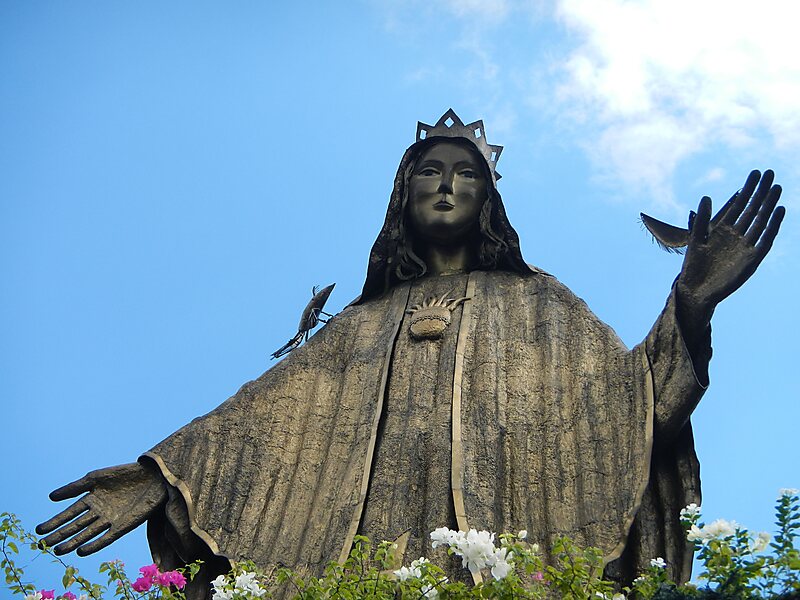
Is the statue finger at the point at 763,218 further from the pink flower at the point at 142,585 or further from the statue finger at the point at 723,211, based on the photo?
the pink flower at the point at 142,585

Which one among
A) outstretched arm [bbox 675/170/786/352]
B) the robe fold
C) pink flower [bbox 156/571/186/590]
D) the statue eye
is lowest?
pink flower [bbox 156/571/186/590]

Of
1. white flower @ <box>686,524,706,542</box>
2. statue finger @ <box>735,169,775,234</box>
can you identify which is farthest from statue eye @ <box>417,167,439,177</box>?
white flower @ <box>686,524,706,542</box>

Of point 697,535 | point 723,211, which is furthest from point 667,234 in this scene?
point 697,535

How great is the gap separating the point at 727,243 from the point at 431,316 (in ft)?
8.51

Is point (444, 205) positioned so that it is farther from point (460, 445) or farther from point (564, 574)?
point (564, 574)

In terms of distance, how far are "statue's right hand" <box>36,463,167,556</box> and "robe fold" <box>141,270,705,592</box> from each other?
171mm

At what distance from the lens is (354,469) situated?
9.41 meters

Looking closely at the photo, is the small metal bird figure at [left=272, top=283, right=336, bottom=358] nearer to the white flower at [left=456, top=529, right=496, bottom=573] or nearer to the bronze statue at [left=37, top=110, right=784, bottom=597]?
the bronze statue at [left=37, top=110, right=784, bottom=597]

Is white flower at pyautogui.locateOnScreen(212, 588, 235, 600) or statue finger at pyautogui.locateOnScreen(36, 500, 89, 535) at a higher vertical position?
statue finger at pyautogui.locateOnScreen(36, 500, 89, 535)

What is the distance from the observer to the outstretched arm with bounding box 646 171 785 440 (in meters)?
8.97

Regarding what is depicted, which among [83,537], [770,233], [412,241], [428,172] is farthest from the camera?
[412,241]

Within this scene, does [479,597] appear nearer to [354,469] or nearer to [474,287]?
[354,469]

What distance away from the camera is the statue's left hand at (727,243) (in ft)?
29.4

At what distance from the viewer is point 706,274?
909 centimetres
